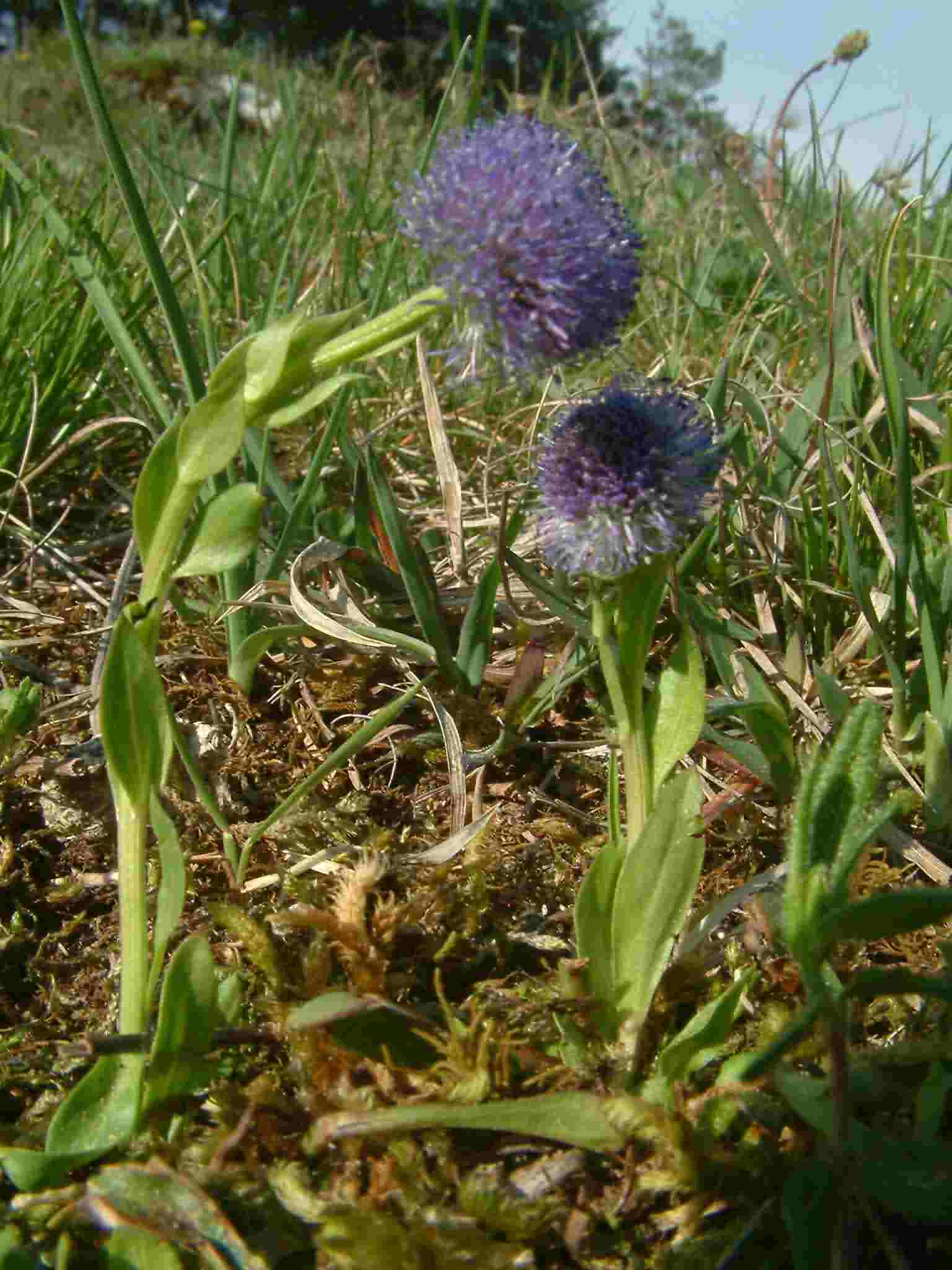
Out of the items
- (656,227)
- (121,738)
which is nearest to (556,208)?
(121,738)

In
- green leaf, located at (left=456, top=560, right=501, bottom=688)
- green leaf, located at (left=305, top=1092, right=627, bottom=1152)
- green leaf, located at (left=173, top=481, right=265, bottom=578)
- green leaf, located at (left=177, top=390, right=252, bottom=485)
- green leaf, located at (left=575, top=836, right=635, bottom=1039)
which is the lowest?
green leaf, located at (left=305, top=1092, right=627, bottom=1152)

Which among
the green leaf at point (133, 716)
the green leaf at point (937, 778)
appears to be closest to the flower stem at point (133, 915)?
the green leaf at point (133, 716)

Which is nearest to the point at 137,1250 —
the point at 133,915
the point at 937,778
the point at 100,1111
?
the point at 100,1111

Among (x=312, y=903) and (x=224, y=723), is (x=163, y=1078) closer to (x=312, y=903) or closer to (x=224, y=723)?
(x=312, y=903)

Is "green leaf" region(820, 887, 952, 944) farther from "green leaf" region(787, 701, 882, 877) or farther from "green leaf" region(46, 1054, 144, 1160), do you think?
"green leaf" region(46, 1054, 144, 1160)

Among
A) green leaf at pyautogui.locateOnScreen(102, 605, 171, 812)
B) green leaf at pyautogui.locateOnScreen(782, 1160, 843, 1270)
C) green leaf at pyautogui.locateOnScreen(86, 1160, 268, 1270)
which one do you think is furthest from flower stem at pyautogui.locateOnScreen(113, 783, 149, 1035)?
green leaf at pyautogui.locateOnScreen(782, 1160, 843, 1270)

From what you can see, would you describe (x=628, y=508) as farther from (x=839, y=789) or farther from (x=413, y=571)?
(x=413, y=571)
